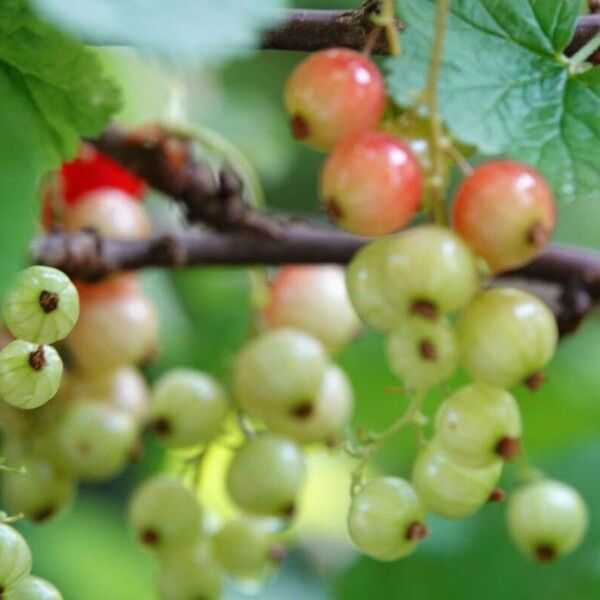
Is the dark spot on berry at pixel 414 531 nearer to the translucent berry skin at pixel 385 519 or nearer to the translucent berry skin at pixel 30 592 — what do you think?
the translucent berry skin at pixel 385 519

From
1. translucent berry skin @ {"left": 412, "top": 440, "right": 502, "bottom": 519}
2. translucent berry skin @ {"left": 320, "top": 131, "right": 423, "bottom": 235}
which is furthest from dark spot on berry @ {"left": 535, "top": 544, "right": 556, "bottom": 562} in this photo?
translucent berry skin @ {"left": 320, "top": 131, "right": 423, "bottom": 235}

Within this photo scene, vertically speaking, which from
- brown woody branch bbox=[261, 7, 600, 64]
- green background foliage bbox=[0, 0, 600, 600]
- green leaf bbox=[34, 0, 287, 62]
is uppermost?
green leaf bbox=[34, 0, 287, 62]

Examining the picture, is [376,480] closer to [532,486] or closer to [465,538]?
[532,486]

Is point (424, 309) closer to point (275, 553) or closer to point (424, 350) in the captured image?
point (424, 350)

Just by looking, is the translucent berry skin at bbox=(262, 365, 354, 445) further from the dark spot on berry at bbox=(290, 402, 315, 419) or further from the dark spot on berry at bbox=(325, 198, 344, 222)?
the dark spot on berry at bbox=(325, 198, 344, 222)

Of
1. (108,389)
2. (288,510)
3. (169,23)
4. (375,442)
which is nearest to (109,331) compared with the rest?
(108,389)

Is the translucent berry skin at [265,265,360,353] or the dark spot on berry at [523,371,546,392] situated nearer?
the dark spot on berry at [523,371,546,392]

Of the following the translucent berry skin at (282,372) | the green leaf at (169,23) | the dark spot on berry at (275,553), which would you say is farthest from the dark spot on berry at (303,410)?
the green leaf at (169,23)
